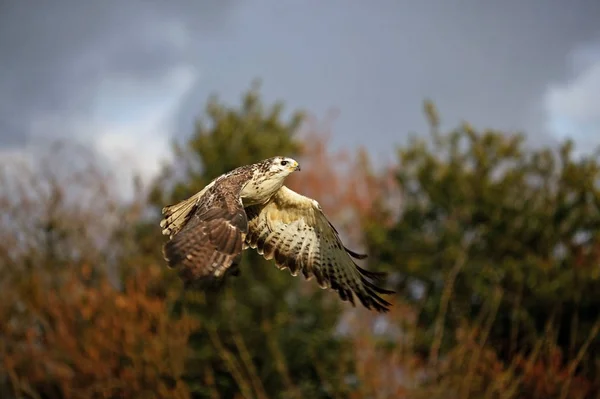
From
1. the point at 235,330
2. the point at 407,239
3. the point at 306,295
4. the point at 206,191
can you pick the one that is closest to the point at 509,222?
the point at 407,239

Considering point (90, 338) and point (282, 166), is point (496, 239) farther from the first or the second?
point (282, 166)

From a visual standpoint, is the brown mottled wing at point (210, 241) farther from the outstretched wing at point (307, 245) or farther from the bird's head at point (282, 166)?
the outstretched wing at point (307, 245)

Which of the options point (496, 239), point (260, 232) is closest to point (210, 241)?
point (260, 232)

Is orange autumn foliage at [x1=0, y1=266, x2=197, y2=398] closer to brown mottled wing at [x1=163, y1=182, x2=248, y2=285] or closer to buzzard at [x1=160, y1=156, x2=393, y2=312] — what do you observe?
buzzard at [x1=160, y1=156, x2=393, y2=312]

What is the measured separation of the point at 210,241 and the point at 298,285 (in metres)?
17.1

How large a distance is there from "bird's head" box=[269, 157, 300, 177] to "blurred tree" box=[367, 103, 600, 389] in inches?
588

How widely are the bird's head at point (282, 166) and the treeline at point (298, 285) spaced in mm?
10918

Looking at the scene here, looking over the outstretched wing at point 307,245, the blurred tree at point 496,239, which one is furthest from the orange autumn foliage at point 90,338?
the outstretched wing at point 307,245

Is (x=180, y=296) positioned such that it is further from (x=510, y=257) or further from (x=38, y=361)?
(x=510, y=257)

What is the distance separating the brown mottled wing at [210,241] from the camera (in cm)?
543

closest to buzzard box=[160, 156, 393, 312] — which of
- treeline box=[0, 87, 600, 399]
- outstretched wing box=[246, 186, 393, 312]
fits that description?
outstretched wing box=[246, 186, 393, 312]

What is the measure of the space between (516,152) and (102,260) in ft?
39.7

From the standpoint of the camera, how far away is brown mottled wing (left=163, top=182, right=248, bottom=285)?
17.8 ft

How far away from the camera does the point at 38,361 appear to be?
19.7 meters
